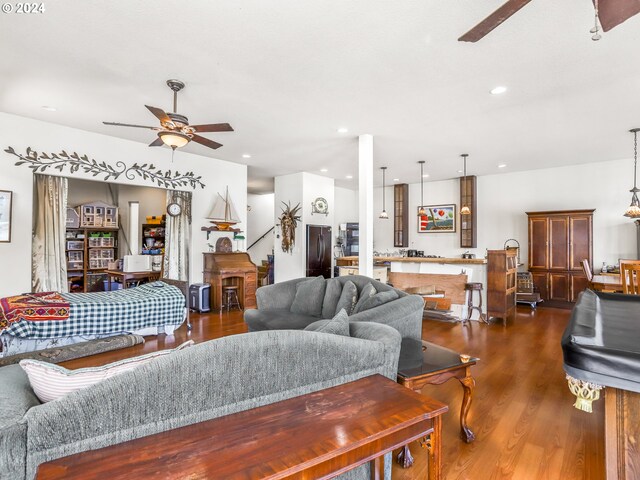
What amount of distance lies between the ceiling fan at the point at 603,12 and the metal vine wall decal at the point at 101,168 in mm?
5472

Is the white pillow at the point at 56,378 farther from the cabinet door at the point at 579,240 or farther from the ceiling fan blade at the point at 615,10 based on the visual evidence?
the cabinet door at the point at 579,240

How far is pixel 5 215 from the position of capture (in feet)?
14.8

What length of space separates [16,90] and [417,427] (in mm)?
5030

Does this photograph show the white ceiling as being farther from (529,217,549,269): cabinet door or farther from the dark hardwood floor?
the dark hardwood floor

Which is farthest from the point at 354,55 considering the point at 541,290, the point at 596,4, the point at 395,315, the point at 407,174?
the point at 541,290

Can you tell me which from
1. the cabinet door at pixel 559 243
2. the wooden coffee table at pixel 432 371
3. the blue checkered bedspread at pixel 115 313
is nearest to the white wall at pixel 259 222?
the blue checkered bedspread at pixel 115 313

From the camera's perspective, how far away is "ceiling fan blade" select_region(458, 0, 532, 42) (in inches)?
64.5

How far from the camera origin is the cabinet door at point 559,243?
6.80m

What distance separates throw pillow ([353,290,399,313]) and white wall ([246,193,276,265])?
322 inches

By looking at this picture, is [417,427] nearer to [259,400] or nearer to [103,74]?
[259,400]

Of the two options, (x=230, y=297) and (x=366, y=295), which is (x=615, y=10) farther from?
(x=230, y=297)

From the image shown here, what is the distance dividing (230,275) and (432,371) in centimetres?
496

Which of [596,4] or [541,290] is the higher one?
[596,4]

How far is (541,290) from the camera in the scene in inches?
279
